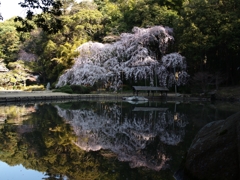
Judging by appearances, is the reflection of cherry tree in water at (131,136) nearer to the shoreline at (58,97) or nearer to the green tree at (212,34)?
the shoreline at (58,97)

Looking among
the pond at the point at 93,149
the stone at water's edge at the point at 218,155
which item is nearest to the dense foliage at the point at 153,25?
the pond at the point at 93,149

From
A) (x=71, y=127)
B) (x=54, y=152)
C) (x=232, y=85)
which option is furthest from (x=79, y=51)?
(x=54, y=152)

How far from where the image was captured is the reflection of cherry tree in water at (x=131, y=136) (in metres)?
6.85

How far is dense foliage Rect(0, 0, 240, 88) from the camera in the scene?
27461 mm

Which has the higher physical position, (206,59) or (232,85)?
(206,59)

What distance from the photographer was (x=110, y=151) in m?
7.42

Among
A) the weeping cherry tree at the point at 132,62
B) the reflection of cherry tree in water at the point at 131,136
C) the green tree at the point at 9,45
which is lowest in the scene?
the reflection of cherry tree in water at the point at 131,136

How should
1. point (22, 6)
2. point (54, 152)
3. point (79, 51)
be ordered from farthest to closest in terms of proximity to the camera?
point (79, 51) → point (54, 152) → point (22, 6)

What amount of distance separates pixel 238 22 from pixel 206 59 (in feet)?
19.8

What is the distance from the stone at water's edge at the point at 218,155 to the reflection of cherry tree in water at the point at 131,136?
173cm

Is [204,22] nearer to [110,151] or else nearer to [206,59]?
[206,59]

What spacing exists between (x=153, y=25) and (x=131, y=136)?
80.1 ft

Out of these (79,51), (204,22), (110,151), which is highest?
(204,22)

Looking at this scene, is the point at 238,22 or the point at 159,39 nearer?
the point at 238,22
